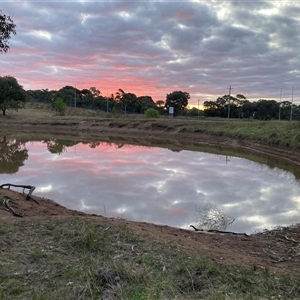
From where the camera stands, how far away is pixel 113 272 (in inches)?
160

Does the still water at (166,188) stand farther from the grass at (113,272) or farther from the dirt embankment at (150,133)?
the dirt embankment at (150,133)

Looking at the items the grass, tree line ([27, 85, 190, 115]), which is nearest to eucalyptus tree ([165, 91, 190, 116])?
tree line ([27, 85, 190, 115])

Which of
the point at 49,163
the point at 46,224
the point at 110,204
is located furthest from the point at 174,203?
the point at 49,163

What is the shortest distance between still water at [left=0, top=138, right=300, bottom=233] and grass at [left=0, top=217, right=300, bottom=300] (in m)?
3.39

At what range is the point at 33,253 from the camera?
4.63m

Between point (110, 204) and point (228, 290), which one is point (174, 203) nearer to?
point (110, 204)

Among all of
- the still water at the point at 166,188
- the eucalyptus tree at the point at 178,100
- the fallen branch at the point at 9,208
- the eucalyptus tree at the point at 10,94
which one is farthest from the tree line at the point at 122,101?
the fallen branch at the point at 9,208

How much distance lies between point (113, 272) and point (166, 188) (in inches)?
321

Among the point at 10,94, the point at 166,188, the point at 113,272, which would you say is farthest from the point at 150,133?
the point at 113,272

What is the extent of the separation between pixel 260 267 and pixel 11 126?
4947cm

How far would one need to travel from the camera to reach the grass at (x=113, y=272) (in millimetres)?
3699

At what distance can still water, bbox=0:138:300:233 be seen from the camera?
9.15m

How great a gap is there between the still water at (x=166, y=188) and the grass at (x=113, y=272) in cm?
339

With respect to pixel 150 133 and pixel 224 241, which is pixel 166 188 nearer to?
pixel 224 241
